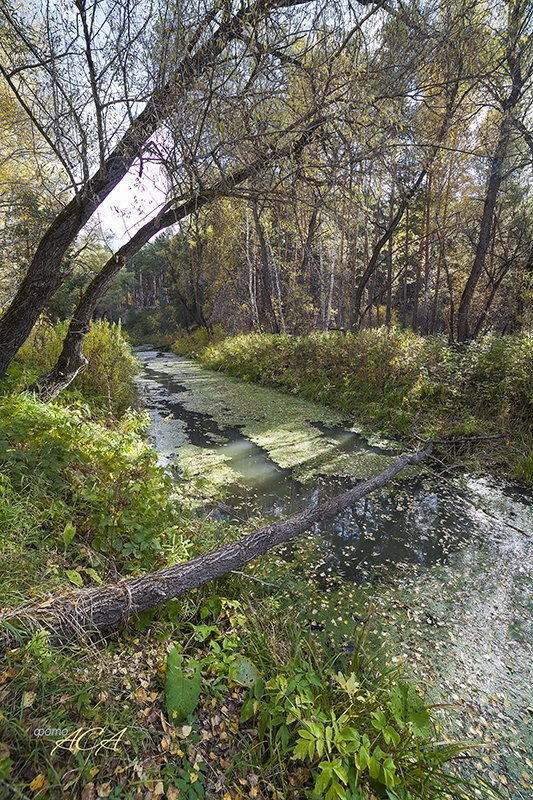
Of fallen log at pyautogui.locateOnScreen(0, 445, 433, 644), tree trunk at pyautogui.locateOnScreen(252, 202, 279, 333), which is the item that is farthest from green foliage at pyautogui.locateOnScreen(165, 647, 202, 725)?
tree trunk at pyautogui.locateOnScreen(252, 202, 279, 333)

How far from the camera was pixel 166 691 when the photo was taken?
1.48m

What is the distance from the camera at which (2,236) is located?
4.56 meters

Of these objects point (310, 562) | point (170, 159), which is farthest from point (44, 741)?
point (170, 159)

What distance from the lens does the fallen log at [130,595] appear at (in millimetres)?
1514

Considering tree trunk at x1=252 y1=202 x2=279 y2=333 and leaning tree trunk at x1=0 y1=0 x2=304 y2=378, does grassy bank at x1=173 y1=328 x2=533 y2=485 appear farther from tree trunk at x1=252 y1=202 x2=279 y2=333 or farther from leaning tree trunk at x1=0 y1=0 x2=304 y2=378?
leaning tree trunk at x1=0 y1=0 x2=304 y2=378

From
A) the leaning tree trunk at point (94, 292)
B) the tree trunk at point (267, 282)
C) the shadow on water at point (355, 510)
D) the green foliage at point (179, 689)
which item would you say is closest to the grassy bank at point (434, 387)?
the shadow on water at point (355, 510)

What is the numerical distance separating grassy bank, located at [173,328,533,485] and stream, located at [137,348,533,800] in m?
0.68

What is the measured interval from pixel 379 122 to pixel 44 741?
13.5ft

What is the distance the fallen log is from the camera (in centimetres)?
151

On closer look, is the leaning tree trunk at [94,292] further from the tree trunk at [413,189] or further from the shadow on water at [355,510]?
the tree trunk at [413,189]

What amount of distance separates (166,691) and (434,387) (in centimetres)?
591

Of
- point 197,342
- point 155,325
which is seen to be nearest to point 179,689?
point 197,342

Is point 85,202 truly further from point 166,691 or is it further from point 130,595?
point 166,691

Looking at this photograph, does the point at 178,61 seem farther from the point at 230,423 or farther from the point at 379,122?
the point at 230,423
